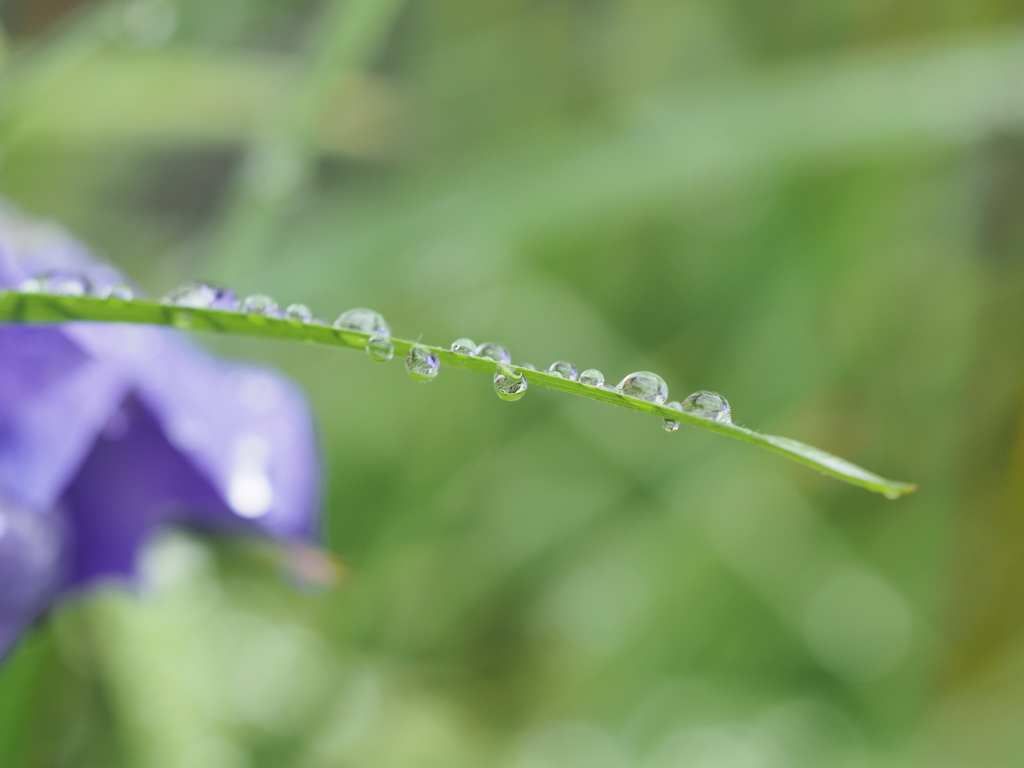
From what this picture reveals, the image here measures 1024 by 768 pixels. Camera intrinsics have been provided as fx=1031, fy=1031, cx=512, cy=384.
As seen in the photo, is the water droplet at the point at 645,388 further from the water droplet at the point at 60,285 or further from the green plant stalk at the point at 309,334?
the water droplet at the point at 60,285

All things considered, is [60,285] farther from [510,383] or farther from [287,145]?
[287,145]

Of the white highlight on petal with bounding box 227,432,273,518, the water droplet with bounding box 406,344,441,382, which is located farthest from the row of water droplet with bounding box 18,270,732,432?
the white highlight on petal with bounding box 227,432,273,518

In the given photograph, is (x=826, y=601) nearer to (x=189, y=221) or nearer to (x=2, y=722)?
(x=2, y=722)

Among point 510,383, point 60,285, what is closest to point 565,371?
point 510,383

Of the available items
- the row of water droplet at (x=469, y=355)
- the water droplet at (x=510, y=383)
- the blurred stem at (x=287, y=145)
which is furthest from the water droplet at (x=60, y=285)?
the blurred stem at (x=287, y=145)

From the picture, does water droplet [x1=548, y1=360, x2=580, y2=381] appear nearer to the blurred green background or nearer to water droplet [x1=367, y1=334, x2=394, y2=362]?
water droplet [x1=367, y1=334, x2=394, y2=362]

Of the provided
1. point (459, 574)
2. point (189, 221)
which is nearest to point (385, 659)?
point (459, 574)
